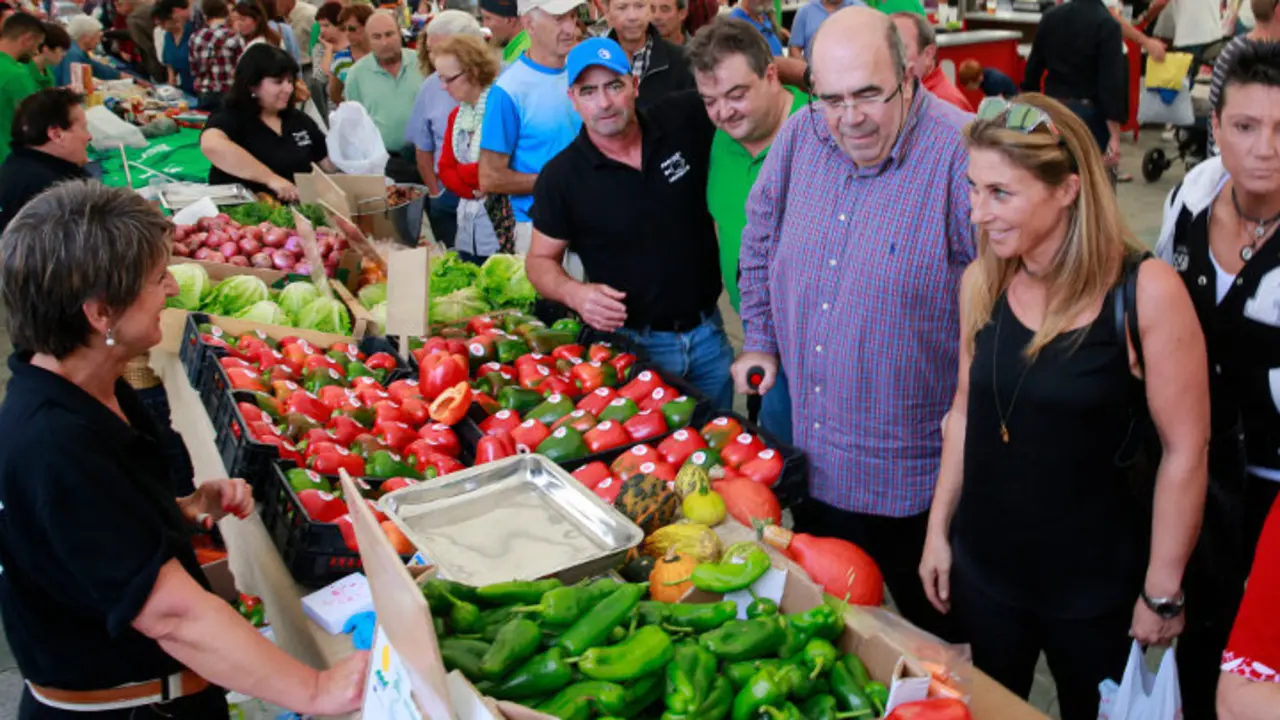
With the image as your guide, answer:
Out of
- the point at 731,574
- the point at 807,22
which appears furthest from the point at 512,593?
the point at 807,22

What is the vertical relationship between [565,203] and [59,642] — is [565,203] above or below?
above

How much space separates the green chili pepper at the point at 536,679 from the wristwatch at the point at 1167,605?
3.96ft

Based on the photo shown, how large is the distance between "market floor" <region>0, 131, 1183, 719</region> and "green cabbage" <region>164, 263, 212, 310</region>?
0.89m

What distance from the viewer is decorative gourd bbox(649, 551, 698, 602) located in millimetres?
2012

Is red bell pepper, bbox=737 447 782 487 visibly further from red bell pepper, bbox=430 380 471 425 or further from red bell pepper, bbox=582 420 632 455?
red bell pepper, bbox=430 380 471 425

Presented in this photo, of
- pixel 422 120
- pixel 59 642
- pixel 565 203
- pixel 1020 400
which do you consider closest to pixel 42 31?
pixel 422 120

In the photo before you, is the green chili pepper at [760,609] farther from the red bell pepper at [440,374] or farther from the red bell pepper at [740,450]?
the red bell pepper at [440,374]

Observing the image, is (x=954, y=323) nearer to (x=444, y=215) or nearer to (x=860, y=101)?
(x=860, y=101)

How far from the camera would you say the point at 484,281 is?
14.4 feet

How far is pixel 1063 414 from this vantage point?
2025 millimetres

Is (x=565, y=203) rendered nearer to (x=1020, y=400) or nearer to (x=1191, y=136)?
(x=1020, y=400)

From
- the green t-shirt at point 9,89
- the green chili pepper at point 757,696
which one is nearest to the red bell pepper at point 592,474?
the green chili pepper at point 757,696

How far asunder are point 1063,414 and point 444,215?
4859 mm

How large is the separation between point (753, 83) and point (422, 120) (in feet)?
11.6
